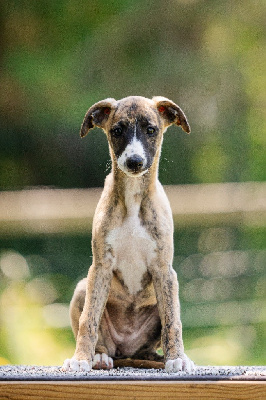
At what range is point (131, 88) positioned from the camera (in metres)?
8.27

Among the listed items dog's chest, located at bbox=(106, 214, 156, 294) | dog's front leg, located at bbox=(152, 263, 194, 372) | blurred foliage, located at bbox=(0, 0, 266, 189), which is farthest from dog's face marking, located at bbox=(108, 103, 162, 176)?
blurred foliage, located at bbox=(0, 0, 266, 189)

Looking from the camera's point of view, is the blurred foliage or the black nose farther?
the blurred foliage

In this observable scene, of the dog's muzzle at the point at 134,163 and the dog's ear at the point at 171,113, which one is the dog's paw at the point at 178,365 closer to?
the dog's muzzle at the point at 134,163

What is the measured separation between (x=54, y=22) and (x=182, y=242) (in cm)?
303

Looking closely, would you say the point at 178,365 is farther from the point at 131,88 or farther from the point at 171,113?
the point at 131,88

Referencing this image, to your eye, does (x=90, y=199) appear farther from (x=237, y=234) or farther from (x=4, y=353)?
(x=4, y=353)

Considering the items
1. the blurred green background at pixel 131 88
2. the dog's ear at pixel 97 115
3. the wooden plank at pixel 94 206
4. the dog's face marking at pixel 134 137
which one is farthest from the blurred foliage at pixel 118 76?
the dog's face marking at pixel 134 137

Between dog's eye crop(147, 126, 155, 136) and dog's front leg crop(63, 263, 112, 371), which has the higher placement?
dog's eye crop(147, 126, 155, 136)

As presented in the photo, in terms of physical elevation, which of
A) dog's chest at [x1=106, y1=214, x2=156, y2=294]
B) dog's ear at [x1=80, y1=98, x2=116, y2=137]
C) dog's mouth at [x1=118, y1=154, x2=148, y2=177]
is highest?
dog's ear at [x1=80, y1=98, x2=116, y2=137]

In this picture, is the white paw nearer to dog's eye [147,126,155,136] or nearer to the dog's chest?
the dog's chest

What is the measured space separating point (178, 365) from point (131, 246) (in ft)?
1.57

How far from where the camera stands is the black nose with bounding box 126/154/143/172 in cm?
262

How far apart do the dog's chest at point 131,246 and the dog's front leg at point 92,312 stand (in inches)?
2.5

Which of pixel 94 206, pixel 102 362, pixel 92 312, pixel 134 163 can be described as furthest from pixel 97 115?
pixel 94 206
